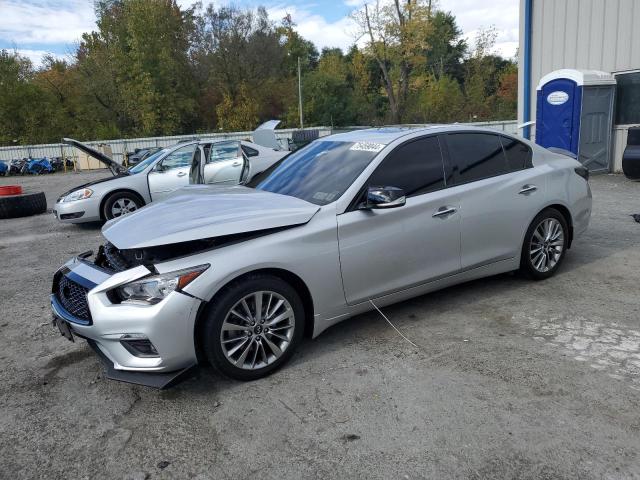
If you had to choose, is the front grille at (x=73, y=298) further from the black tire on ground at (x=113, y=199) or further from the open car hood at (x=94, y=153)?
the black tire on ground at (x=113, y=199)

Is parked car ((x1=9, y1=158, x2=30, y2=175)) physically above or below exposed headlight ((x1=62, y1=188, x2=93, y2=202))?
below

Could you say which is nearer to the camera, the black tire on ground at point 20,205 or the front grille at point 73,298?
the front grille at point 73,298

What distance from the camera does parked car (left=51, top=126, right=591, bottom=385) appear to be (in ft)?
10.3

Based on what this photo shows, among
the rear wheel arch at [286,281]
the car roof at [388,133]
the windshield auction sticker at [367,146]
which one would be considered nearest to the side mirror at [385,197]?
the windshield auction sticker at [367,146]

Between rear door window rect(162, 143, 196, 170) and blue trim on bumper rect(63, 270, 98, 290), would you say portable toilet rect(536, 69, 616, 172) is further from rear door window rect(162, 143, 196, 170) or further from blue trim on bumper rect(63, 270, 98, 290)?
blue trim on bumper rect(63, 270, 98, 290)

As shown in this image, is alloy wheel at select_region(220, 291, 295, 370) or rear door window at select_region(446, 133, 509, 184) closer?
alloy wheel at select_region(220, 291, 295, 370)

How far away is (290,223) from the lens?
3.51 metres

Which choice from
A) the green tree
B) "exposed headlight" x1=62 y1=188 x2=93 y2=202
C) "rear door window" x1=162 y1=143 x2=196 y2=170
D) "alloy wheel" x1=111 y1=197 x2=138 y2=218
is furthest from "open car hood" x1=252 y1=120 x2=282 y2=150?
the green tree

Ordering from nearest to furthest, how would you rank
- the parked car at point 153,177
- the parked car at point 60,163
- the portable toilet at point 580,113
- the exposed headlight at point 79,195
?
the parked car at point 153,177 < the exposed headlight at point 79,195 < the portable toilet at point 580,113 < the parked car at point 60,163

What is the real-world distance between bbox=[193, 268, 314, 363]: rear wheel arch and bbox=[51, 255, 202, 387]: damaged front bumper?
0.07 metres

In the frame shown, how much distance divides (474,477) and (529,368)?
119 centimetres

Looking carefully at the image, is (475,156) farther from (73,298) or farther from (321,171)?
(73,298)

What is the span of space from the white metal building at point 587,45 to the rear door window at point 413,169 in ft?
34.3

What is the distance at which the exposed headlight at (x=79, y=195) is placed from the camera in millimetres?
9273
